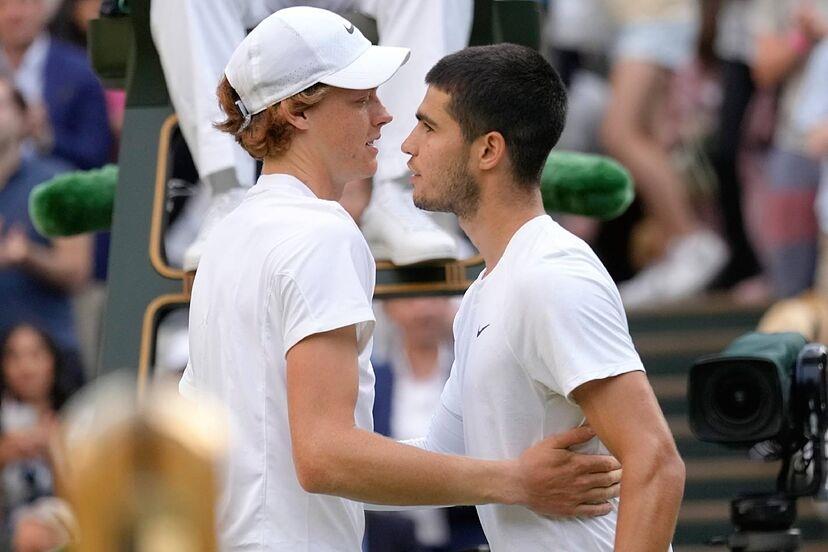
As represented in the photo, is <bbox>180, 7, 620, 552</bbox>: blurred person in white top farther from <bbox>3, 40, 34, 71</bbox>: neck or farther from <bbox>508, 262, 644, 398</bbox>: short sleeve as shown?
<bbox>3, 40, 34, 71</bbox>: neck

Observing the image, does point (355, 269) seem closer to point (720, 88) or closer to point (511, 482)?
point (511, 482)

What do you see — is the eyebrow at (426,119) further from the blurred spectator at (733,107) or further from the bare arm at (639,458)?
the blurred spectator at (733,107)

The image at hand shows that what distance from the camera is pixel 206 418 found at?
40.5 inches

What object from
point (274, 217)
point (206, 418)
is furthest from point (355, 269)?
point (206, 418)

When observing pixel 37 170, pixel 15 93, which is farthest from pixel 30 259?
pixel 15 93

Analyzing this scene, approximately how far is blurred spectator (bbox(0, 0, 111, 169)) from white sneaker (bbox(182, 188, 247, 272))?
109 inches

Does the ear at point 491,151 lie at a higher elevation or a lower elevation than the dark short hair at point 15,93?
higher

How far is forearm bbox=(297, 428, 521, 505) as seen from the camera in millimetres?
2137

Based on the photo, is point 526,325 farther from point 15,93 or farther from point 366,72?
point 15,93

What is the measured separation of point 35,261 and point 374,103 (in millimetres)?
3668

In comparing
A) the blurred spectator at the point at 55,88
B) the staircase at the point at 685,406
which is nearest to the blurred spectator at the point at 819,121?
the staircase at the point at 685,406

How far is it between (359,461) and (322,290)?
227 mm

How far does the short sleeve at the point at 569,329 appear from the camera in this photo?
2186 millimetres

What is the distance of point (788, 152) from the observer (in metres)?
5.91
